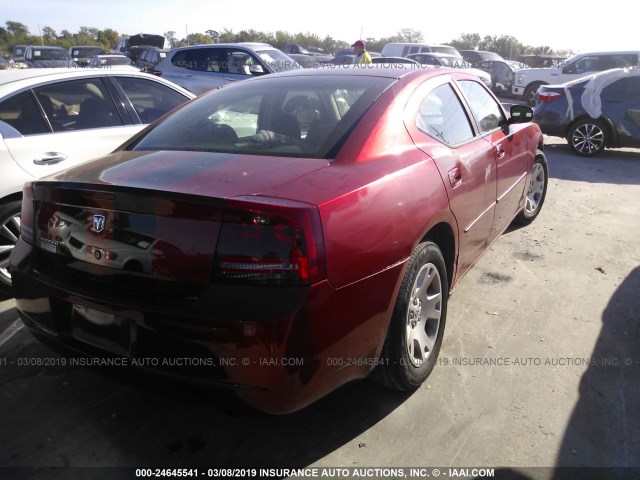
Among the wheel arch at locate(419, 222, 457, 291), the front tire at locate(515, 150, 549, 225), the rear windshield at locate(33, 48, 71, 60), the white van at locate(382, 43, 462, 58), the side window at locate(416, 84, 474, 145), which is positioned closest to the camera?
the wheel arch at locate(419, 222, 457, 291)

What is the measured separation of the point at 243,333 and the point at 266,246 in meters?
0.32

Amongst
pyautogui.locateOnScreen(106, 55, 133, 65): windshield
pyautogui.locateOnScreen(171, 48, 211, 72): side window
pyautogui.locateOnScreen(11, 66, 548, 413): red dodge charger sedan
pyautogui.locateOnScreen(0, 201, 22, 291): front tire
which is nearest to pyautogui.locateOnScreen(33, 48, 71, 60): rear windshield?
pyautogui.locateOnScreen(106, 55, 133, 65): windshield

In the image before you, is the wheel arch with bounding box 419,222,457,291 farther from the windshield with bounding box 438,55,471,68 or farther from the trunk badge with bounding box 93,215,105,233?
the windshield with bounding box 438,55,471,68

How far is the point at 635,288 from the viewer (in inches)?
156

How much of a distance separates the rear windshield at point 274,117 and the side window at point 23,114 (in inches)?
56.5

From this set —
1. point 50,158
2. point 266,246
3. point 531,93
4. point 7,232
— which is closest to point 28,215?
point 266,246

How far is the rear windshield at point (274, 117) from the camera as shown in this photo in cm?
256

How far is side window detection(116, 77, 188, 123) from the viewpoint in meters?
4.71

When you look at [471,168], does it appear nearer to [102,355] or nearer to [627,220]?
[102,355]

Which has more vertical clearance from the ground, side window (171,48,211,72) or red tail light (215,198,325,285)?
side window (171,48,211,72)

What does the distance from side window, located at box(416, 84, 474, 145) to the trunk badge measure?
1687mm

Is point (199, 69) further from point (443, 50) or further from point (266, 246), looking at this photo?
point (443, 50)

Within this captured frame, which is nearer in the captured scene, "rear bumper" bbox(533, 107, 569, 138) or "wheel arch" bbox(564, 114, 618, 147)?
"wheel arch" bbox(564, 114, 618, 147)

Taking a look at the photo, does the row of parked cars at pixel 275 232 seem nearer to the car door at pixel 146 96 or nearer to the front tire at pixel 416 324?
the front tire at pixel 416 324
